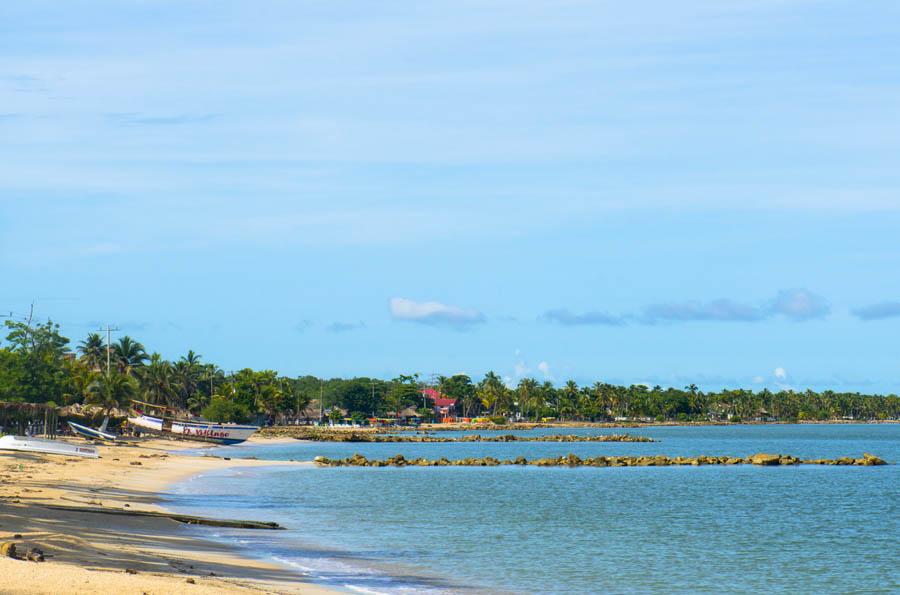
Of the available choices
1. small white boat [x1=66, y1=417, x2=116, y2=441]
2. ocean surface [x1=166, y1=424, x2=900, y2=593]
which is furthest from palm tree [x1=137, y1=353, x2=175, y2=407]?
ocean surface [x1=166, y1=424, x2=900, y2=593]

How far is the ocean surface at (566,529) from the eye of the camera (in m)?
31.5

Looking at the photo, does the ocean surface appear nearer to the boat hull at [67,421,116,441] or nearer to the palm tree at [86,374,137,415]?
the boat hull at [67,421,116,441]

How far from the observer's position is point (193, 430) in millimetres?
124625

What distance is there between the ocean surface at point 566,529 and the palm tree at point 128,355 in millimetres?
80179

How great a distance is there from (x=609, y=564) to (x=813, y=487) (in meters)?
43.5

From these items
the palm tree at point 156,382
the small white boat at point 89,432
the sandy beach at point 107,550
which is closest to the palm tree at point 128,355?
the palm tree at point 156,382

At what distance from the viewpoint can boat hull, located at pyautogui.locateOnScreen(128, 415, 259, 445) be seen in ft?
393

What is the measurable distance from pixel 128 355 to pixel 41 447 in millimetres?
91140

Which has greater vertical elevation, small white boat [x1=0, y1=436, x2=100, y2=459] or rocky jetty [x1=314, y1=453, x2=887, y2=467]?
small white boat [x1=0, y1=436, x2=100, y2=459]

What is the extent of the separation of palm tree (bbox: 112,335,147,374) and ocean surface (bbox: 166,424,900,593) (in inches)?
3157

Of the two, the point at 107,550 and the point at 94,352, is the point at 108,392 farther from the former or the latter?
the point at 107,550

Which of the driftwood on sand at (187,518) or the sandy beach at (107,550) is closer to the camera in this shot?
the sandy beach at (107,550)

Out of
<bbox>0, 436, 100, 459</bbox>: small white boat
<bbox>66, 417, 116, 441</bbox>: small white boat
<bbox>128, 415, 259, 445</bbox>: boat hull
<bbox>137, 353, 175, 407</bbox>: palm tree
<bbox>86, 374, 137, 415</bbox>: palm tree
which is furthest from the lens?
<bbox>137, 353, 175, 407</bbox>: palm tree

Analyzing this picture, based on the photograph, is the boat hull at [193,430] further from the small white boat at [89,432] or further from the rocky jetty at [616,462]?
the rocky jetty at [616,462]
